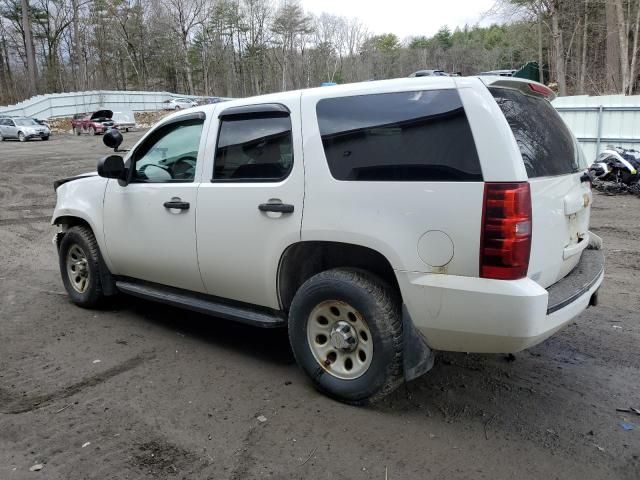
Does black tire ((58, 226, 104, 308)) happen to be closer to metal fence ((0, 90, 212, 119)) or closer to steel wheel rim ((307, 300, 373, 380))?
steel wheel rim ((307, 300, 373, 380))

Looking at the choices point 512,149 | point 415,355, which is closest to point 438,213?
Answer: point 512,149

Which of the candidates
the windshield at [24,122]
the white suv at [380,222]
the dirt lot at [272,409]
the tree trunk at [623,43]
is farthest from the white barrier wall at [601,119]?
the windshield at [24,122]

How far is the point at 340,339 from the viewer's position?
335 cm

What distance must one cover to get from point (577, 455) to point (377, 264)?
1.52 meters

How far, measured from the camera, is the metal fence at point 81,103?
4509 cm

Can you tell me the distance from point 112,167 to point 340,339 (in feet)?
8.38

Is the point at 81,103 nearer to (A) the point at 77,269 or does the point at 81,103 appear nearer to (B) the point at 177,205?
(A) the point at 77,269

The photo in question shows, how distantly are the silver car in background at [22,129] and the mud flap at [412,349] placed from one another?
3587 cm

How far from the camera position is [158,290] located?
4.57 metres

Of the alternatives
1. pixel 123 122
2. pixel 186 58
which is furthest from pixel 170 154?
pixel 186 58

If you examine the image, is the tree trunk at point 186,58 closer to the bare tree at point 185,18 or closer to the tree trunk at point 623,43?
the bare tree at point 185,18

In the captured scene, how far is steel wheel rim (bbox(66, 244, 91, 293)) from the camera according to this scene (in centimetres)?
524

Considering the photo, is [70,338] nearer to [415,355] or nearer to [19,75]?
[415,355]

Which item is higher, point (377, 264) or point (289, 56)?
point (289, 56)
